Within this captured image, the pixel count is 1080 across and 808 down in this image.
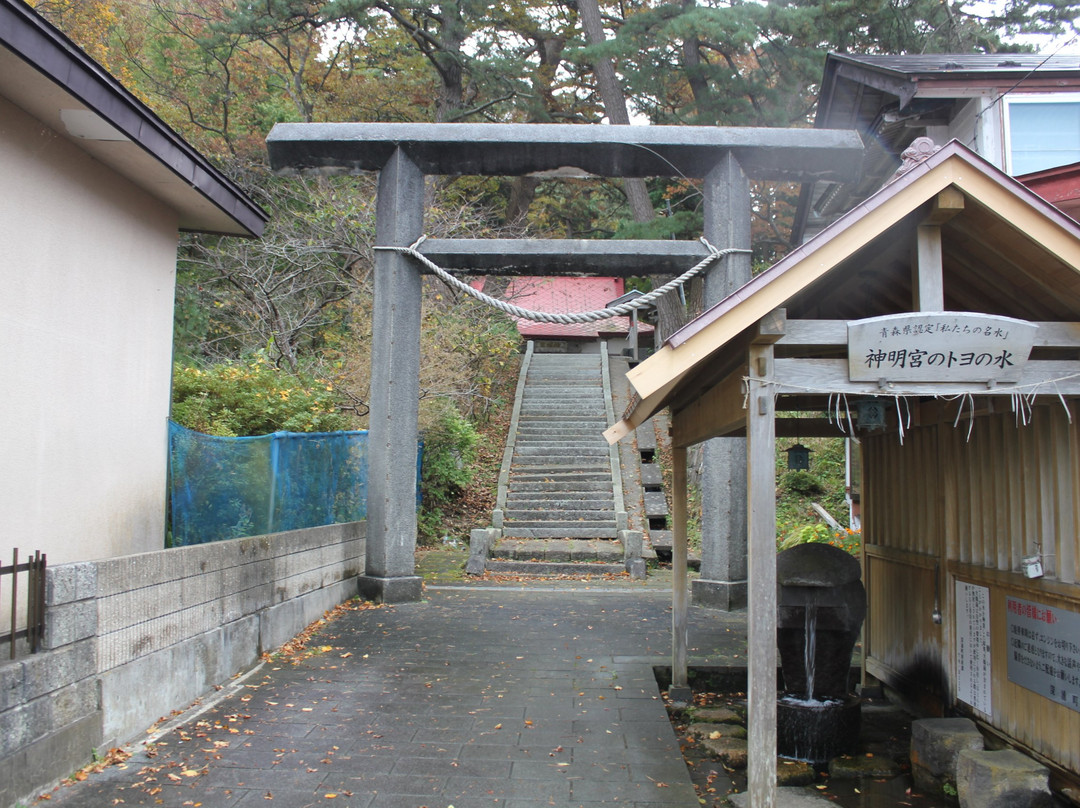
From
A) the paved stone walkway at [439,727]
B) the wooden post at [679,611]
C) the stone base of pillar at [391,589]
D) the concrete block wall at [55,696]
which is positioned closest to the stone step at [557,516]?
the stone base of pillar at [391,589]

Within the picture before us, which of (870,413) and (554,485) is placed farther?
(554,485)

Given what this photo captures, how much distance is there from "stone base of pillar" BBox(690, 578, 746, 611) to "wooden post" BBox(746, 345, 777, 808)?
5.67 metres

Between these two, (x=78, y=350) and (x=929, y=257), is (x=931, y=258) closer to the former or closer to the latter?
(x=929, y=257)

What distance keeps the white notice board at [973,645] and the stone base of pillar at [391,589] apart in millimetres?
6350

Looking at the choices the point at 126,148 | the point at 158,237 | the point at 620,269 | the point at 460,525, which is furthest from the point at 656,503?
the point at 126,148

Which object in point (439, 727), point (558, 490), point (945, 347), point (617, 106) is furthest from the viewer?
point (617, 106)

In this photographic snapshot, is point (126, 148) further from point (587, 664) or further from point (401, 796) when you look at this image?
point (587, 664)

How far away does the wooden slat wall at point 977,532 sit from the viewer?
4.89m

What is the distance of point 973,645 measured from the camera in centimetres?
580

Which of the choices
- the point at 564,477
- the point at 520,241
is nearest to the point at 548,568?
the point at 564,477

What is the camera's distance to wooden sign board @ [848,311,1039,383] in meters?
4.26

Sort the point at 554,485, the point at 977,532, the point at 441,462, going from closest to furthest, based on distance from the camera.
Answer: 1. the point at 977,532
2. the point at 554,485
3. the point at 441,462

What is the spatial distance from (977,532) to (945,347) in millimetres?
2268

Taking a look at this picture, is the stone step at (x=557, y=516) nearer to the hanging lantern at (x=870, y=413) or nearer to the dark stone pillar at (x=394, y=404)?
the dark stone pillar at (x=394, y=404)
